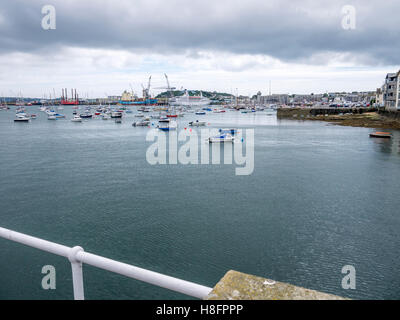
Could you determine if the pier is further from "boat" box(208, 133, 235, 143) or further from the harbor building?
the harbor building

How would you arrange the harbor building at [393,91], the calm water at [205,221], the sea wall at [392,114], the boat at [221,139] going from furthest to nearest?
the harbor building at [393,91] → the sea wall at [392,114] → the boat at [221,139] → the calm water at [205,221]

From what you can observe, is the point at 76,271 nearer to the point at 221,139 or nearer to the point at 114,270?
the point at 114,270

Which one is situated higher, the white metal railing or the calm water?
the white metal railing

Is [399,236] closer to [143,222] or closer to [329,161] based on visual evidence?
[143,222]

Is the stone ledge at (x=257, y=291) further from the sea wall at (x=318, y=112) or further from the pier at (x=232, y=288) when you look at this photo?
the sea wall at (x=318, y=112)

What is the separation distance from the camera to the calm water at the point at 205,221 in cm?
1142

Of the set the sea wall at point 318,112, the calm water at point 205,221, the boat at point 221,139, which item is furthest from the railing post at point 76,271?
the sea wall at point 318,112

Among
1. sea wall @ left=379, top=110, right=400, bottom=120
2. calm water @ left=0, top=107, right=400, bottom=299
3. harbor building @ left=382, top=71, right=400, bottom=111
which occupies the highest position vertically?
harbor building @ left=382, top=71, right=400, bottom=111

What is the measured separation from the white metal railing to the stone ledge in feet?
0.39

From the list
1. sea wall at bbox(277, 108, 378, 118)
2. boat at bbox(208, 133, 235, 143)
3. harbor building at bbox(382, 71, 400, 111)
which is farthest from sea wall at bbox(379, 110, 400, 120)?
boat at bbox(208, 133, 235, 143)

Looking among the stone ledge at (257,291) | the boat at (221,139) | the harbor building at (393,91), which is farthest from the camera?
the harbor building at (393,91)

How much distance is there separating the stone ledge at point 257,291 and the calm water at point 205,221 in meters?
8.93

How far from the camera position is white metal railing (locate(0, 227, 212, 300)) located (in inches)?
86.9
